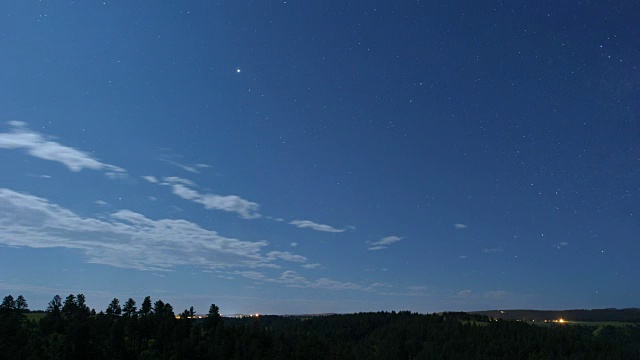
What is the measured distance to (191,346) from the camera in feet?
520

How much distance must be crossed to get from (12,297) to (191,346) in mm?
81778

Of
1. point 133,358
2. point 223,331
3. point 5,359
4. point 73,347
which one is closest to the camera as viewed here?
point 5,359

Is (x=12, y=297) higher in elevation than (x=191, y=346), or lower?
higher

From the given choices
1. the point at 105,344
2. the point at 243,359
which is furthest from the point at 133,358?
the point at 243,359

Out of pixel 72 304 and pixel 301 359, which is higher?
pixel 72 304

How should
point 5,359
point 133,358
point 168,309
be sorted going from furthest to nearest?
point 168,309 < point 133,358 < point 5,359

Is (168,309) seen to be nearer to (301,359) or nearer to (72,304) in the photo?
(72,304)

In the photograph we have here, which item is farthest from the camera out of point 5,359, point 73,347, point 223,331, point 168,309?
point 168,309

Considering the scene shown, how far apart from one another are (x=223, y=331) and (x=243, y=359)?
23.6m

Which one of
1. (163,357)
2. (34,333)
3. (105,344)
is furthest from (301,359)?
(34,333)

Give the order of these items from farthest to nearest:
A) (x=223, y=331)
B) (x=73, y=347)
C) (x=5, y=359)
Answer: (x=223, y=331) → (x=73, y=347) → (x=5, y=359)

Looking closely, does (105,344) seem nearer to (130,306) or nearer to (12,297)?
(130,306)

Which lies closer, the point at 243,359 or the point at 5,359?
the point at 5,359

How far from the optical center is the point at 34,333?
164 meters
